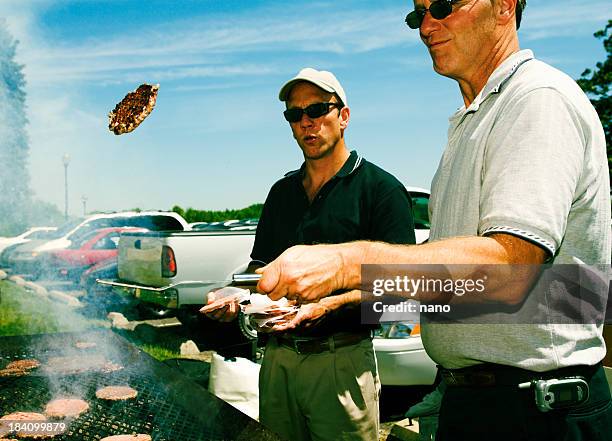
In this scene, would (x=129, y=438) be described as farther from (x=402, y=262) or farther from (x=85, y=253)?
(x=85, y=253)

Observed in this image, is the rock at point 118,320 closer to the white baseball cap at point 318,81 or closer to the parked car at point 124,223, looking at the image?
the parked car at point 124,223

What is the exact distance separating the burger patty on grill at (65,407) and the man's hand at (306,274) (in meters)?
2.23

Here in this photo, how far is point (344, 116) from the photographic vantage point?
3.66 m

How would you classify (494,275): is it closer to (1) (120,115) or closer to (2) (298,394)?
(2) (298,394)

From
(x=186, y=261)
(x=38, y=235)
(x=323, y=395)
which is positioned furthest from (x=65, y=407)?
(x=38, y=235)

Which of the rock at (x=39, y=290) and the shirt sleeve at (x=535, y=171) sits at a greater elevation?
the shirt sleeve at (x=535, y=171)

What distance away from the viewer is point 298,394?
2.94m

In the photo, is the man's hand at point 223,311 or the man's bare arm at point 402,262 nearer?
the man's bare arm at point 402,262

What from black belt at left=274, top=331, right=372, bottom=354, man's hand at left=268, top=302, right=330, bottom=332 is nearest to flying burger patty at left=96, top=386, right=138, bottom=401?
A: black belt at left=274, top=331, right=372, bottom=354

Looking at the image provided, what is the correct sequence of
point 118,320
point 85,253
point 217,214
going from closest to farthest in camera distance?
1. point 118,320
2. point 85,253
3. point 217,214

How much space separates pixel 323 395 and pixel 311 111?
185cm

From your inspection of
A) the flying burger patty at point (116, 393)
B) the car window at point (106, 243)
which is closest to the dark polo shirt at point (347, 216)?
the flying burger patty at point (116, 393)

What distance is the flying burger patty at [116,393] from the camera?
3012mm

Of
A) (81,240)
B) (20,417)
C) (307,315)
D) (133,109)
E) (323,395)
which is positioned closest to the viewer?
(307,315)
